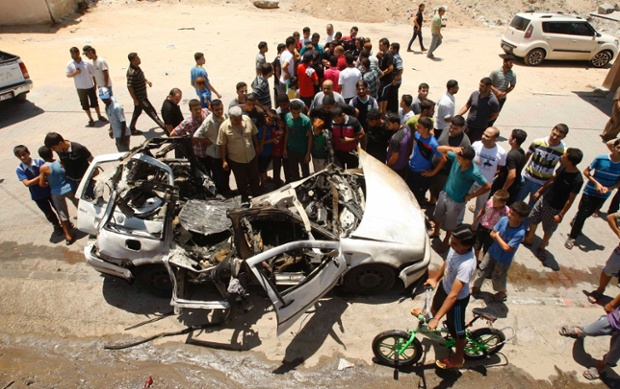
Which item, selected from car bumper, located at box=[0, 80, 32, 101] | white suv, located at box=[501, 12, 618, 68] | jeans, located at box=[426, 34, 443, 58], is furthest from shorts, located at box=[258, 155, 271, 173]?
white suv, located at box=[501, 12, 618, 68]

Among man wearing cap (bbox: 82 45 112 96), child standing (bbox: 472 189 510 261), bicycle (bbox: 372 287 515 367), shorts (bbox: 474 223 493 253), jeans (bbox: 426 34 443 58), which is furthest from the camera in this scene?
jeans (bbox: 426 34 443 58)

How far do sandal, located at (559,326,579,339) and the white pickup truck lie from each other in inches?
504

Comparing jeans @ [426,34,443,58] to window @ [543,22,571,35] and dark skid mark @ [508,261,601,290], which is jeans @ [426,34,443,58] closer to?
window @ [543,22,571,35]

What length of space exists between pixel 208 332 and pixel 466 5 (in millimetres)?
23409

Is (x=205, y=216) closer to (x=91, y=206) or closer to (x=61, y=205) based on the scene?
(x=91, y=206)

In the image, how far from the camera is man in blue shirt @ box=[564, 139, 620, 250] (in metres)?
5.61

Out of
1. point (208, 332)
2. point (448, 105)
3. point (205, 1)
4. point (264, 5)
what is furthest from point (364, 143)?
point (205, 1)

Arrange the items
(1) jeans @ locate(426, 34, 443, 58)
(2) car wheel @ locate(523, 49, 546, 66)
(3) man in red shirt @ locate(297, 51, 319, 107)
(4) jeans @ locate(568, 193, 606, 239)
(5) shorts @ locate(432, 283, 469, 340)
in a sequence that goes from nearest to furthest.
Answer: (5) shorts @ locate(432, 283, 469, 340), (4) jeans @ locate(568, 193, 606, 239), (3) man in red shirt @ locate(297, 51, 319, 107), (2) car wheel @ locate(523, 49, 546, 66), (1) jeans @ locate(426, 34, 443, 58)

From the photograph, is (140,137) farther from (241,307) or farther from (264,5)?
(264,5)

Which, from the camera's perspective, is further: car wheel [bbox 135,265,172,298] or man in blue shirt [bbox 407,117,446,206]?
man in blue shirt [bbox 407,117,446,206]

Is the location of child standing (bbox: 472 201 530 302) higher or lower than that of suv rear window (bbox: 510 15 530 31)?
lower

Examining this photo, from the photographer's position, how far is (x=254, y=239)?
504 cm

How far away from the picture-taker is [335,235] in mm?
4973

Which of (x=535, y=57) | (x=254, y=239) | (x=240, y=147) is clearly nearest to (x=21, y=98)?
(x=240, y=147)
